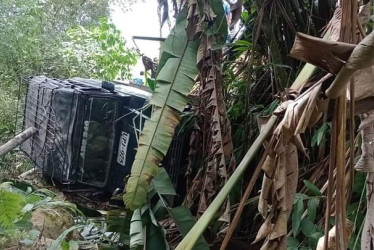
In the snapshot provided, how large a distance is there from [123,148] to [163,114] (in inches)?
26.7

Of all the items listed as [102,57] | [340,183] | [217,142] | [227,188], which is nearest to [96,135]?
[217,142]

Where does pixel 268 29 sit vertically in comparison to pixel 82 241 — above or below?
above

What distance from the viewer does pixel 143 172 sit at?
53.0 inches

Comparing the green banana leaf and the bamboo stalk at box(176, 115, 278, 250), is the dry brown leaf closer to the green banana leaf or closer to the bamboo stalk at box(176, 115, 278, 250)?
the bamboo stalk at box(176, 115, 278, 250)

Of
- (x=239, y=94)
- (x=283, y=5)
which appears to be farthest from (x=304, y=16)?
(x=239, y=94)

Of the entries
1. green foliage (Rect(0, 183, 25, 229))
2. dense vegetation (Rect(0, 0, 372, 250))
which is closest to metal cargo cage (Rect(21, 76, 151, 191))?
dense vegetation (Rect(0, 0, 372, 250))

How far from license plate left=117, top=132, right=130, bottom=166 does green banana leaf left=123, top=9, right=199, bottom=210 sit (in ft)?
1.98

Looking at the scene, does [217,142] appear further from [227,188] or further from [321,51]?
[321,51]

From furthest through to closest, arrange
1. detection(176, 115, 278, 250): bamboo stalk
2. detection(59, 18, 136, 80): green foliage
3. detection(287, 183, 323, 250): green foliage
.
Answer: detection(59, 18, 136, 80): green foliage
detection(287, 183, 323, 250): green foliage
detection(176, 115, 278, 250): bamboo stalk

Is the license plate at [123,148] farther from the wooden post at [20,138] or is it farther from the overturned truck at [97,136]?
the wooden post at [20,138]

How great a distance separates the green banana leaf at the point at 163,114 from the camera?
135cm

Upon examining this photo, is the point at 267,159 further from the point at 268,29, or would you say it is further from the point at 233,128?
the point at 233,128

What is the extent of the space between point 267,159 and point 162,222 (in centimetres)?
101

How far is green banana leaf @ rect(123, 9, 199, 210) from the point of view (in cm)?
135
